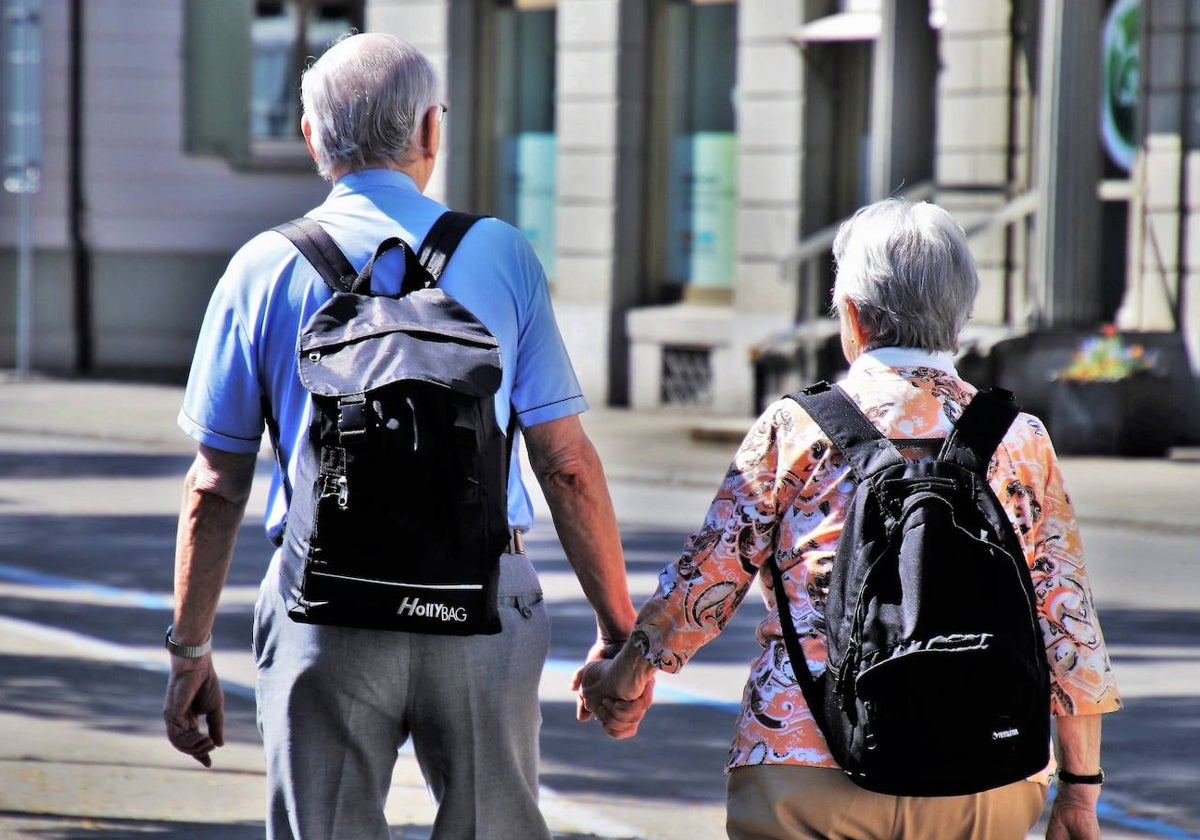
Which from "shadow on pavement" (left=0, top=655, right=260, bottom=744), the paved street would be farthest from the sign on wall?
"shadow on pavement" (left=0, top=655, right=260, bottom=744)

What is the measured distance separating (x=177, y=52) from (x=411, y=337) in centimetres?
2349

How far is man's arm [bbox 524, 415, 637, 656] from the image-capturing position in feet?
11.4

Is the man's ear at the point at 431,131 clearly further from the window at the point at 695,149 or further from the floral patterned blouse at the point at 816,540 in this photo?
the window at the point at 695,149

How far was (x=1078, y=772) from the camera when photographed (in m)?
3.37

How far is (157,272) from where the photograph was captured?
84.6 feet

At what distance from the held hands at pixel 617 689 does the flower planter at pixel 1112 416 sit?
41.3 feet

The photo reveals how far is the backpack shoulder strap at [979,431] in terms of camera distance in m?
3.14

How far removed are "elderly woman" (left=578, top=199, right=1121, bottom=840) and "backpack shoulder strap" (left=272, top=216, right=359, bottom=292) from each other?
0.66 meters

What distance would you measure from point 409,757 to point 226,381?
3514 mm

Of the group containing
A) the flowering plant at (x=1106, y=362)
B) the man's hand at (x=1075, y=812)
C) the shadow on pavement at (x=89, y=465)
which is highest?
the man's hand at (x=1075, y=812)

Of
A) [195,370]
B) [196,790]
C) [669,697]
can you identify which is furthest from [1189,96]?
[195,370]

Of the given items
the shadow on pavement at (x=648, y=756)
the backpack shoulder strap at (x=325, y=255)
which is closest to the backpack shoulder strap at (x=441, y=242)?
the backpack shoulder strap at (x=325, y=255)

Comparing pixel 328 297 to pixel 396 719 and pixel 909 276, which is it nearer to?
pixel 396 719

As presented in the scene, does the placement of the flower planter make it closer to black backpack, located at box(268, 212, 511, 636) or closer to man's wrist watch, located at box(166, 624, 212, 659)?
man's wrist watch, located at box(166, 624, 212, 659)
